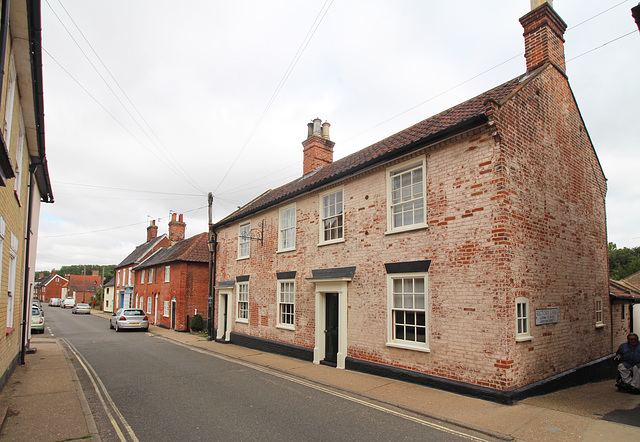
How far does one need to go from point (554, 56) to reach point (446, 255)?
6.79 meters

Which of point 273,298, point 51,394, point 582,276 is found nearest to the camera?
point 51,394

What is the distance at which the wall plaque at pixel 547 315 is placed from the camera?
8566 millimetres

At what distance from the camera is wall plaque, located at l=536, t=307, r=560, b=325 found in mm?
8566

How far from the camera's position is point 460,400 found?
7.84 m

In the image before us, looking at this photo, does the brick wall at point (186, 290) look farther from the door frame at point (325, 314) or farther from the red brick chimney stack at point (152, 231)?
the red brick chimney stack at point (152, 231)

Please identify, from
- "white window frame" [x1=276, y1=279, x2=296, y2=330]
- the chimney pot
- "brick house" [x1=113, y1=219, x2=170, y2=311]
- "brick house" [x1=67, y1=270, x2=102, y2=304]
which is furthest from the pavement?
"brick house" [x1=67, y1=270, x2=102, y2=304]

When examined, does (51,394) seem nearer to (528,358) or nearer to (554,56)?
(528,358)

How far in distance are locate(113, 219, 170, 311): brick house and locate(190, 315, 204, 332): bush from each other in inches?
689

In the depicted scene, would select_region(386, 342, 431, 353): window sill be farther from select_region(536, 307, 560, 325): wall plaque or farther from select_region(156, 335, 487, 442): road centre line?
select_region(536, 307, 560, 325): wall plaque

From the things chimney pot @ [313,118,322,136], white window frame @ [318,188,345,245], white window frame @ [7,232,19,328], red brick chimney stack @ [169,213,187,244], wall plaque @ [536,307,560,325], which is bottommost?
wall plaque @ [536,307,560,325]

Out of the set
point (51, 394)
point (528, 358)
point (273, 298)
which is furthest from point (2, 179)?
point (273, 298)

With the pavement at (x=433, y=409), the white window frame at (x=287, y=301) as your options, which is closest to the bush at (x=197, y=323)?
the white window frame at (x=287, y=301)

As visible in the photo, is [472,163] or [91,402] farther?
[472,163]

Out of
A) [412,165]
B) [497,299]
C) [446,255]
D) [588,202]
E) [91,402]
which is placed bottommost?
[91,402]
